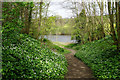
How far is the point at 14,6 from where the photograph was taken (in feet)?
15.5

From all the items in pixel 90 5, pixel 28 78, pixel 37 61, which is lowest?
pixel 28 78

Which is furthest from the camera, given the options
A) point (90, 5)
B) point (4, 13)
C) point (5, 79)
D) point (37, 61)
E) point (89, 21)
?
point (89, 21)

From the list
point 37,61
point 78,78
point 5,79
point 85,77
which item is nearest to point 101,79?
point 85,77

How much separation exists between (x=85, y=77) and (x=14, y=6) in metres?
5.03

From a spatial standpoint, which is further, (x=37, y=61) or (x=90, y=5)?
(x=90, y=5)

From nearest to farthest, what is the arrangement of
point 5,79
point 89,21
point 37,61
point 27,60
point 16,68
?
point 5,79 → point 16,68 → point 27,60 → point 37,61 → point 89,21

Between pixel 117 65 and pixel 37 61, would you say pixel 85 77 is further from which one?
pixel 37 61

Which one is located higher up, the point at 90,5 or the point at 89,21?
the point at 90,5

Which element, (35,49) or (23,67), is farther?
(35,49)

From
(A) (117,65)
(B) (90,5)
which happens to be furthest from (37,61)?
(B) (90,5)

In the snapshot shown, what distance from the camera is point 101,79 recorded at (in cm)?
577

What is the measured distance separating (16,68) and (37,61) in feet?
4.57

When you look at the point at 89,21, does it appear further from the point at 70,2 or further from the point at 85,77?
the point at 85,77

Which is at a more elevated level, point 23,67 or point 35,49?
point 35,49
